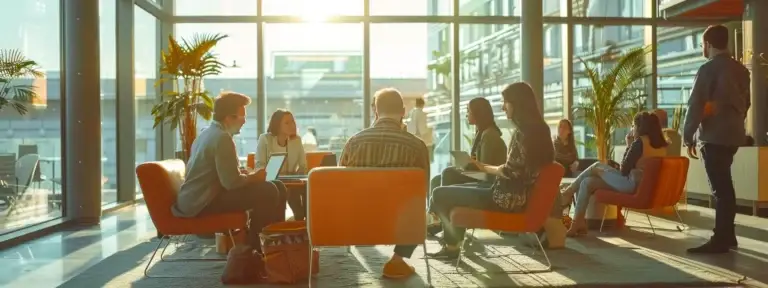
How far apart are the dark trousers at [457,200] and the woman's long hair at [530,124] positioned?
1.26 feet

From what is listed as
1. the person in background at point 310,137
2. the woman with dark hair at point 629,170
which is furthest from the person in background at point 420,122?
the woman with dark hair at point 629,170

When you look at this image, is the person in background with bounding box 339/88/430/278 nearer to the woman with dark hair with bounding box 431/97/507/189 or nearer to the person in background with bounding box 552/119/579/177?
the woman with dark hair with bounding box 431/97/507/189

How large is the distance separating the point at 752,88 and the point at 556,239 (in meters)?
5.54

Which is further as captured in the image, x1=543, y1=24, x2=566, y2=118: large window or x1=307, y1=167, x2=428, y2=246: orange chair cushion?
x1=543, y1=24, x2=566, y2=118: large window

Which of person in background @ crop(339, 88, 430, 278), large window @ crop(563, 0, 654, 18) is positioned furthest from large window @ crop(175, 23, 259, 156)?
person in background @ crop(339, 88, 430, 278)

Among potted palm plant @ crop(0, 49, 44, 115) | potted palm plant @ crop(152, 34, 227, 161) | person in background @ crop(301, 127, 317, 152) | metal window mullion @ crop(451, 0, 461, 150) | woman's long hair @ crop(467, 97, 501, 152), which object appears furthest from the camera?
metal window mullion @ crop(451, 0, 461, 150)

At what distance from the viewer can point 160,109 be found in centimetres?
883

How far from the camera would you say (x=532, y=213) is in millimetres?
5133

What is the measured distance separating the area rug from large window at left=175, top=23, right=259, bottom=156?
19.7 feet

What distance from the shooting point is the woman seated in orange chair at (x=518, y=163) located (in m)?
5.11

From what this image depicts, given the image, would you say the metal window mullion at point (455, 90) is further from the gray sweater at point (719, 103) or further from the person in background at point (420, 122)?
the gray sweater at point (719, 103)

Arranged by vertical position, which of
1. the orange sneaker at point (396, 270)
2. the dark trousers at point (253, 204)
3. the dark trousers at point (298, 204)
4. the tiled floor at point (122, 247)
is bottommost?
the tiled floor at point (122, 247)

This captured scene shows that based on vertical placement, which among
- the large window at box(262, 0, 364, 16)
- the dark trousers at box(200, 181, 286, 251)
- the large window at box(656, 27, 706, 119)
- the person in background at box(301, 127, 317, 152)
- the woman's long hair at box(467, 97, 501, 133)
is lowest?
the dark trousers at box(200, 181, 286, 251)

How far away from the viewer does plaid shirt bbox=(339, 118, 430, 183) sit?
16.0 ft
